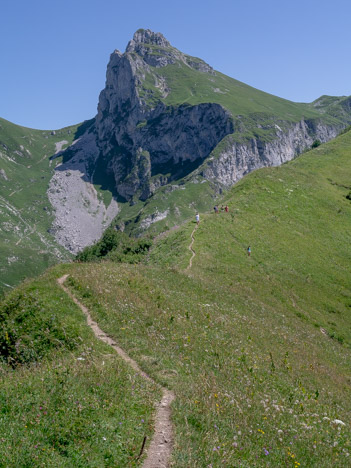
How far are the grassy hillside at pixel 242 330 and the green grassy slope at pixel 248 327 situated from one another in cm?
7

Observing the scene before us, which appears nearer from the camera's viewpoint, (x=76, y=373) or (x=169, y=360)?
(x=76, y=373)

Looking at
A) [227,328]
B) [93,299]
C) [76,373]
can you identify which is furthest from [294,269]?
[76,373]

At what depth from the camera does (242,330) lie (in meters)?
23.1

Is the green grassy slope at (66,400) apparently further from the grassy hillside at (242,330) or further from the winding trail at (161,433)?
the winding trail at (161,433)

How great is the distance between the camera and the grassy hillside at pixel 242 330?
10859 millimetres

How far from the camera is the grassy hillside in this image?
10859mm

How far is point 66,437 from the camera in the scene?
8.75 metres

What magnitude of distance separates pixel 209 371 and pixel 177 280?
1533 cm

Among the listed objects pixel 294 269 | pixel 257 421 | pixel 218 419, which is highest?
pixel 218 419

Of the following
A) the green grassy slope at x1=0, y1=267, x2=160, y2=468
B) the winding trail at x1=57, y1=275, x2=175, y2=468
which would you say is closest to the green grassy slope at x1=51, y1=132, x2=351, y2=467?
the winding trail at x1=57, y1=275, x2=175, y2=468

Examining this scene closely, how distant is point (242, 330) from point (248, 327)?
130 cm

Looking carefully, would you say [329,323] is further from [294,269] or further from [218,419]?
[218,419]

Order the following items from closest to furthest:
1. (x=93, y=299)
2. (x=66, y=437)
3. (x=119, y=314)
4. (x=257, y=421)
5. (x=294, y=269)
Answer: (x=66, y=437) < (x=257, y=421) < (x=119, y=314) < (x=93, y=299) < (x=294, y=269)

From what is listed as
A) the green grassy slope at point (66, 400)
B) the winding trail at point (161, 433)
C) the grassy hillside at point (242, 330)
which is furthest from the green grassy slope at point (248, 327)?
the green grassy slope at point (66, 400)
